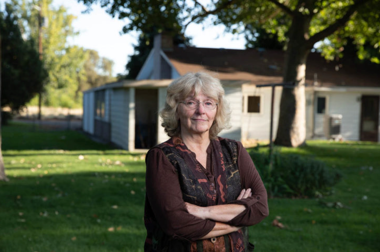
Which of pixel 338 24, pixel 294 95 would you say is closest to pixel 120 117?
pixel 294 95

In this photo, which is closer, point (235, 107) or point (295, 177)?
Result: point (295, 177)

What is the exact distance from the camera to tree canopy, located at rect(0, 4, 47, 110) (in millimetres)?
32094

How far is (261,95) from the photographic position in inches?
911

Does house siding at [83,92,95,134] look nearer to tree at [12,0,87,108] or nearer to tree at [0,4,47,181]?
tree at [0,4,47,181]

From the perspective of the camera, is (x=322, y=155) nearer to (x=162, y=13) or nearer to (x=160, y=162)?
(x=162, y=13)

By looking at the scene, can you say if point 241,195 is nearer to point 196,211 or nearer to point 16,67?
point 196,211

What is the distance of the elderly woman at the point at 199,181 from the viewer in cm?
279

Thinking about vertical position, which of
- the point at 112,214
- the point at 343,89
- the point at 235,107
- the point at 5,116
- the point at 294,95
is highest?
the point at 343,89

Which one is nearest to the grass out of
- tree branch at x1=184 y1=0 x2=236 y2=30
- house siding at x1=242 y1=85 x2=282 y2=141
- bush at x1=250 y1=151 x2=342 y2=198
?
bush at x1=250 y1=151 x2=342 y2=198

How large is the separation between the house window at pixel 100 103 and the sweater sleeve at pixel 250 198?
2179cm

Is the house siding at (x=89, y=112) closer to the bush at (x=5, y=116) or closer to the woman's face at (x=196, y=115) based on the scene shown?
the bush at (x=5, y=116)

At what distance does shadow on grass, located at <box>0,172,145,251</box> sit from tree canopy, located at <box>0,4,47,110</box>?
23570mm

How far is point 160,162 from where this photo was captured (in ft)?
9.31

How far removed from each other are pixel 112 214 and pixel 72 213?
0.64 metres
